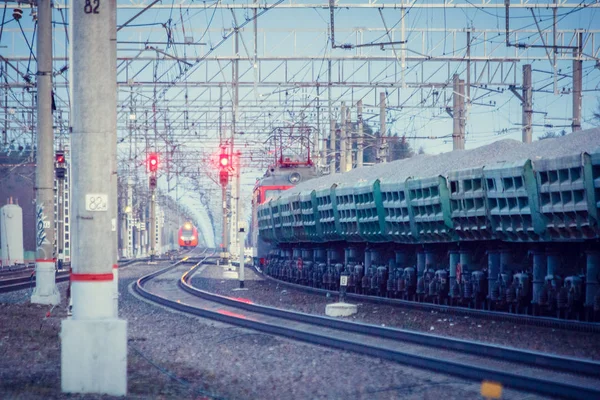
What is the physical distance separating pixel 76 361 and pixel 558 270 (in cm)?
987

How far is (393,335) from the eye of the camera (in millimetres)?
14469

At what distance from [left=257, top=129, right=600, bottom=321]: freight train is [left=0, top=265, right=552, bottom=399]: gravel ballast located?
4.54 m

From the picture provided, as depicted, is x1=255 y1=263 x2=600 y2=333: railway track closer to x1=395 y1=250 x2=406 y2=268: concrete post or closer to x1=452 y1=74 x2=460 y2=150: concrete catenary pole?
x1=395 y1=250 x2=406 y2=268: concrete post

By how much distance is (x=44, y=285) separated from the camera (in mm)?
23109

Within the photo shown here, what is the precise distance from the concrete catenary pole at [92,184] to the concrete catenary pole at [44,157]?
13510 mm

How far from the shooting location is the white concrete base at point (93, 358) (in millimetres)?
9023

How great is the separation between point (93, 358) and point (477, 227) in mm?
10423

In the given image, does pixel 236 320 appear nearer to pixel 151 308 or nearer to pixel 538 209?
pixel 151 308

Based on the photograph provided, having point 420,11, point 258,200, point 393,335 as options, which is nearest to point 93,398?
point 393,335

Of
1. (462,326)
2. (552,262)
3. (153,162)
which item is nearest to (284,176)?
(153,162)

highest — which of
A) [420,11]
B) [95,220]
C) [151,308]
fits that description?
[420,11]

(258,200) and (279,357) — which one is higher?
(258,200)

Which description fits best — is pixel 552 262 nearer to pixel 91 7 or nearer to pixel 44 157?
pixel 91 7

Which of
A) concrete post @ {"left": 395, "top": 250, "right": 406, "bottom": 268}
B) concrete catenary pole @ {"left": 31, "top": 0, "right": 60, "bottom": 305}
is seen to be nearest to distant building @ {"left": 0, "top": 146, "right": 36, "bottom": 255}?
concrete catenary pole @ {"left": 31, "top": 0, "right": 60, "bottom": 305}
